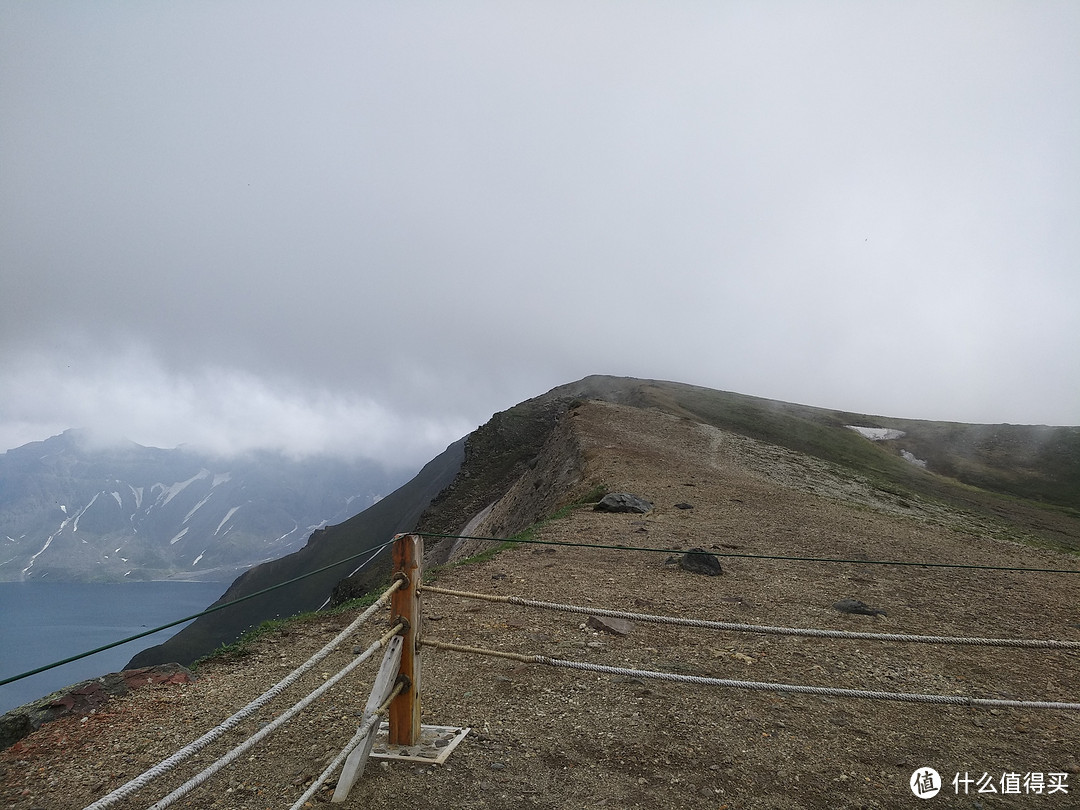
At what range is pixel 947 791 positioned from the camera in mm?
4863

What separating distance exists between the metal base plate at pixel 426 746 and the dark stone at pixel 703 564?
726cm

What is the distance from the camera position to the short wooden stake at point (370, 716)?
171 inches

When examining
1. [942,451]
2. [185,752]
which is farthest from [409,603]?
[942,451]

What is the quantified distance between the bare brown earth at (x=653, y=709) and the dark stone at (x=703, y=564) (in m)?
0.26

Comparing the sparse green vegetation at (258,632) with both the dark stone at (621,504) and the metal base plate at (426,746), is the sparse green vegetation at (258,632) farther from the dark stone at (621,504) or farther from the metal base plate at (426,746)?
the dark stone at (621,504)

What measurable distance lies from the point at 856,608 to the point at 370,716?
8.77 m

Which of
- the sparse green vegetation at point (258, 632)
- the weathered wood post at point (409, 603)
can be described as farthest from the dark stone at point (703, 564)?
the weathered wood post at point (409, 603)

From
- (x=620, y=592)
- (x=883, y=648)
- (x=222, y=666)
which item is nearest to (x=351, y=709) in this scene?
(x=222, y=666)

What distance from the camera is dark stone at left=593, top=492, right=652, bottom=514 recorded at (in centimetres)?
1767

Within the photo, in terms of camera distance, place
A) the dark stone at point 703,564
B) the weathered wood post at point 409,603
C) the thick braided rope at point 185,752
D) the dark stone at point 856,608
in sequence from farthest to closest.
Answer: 1. the dark stone at point 703,564
2. the dark stone at point 856,608
3. the weathered wood post at point 409,603
4. the thick braided rope at point 185,752

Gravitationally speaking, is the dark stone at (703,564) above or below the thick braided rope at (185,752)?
below

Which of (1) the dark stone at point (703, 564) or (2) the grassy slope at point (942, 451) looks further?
(2) the grassy slope at point (942, 451)

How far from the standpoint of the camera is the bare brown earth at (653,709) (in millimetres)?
4781

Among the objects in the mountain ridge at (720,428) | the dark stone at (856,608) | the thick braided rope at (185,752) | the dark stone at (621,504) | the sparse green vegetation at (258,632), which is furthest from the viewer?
the mountain ridge at (720,428)
